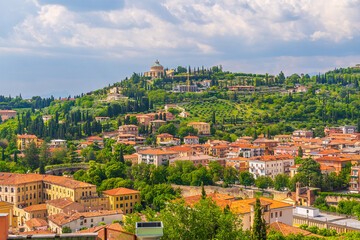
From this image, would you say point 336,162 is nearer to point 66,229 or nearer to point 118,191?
point 118,191

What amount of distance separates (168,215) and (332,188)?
3677cm

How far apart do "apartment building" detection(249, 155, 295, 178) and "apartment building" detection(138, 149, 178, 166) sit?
10.4 meters

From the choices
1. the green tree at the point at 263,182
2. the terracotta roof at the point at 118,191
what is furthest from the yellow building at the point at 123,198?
the green tree at the point at 263,182

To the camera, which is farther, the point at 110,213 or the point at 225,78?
the point at 225,78

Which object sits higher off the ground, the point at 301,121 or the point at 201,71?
the point at 201,71

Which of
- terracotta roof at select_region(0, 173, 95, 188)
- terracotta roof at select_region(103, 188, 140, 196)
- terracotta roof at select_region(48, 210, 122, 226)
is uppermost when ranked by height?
terracotta roof at select_region(0, 173, 95, 188)

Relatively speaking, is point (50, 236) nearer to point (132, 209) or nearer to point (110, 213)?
point (110, 213)

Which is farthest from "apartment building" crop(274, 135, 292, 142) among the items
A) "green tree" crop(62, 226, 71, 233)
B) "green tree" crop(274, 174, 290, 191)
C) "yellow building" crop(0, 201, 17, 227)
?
"yellow building" crop(0, 201, 17, 227)

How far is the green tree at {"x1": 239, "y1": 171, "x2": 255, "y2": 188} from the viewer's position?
48656 mm

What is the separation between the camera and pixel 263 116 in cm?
8075

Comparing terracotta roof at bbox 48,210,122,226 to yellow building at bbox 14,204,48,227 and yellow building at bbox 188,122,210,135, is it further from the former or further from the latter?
yellow building at bbox 188,122,210,135

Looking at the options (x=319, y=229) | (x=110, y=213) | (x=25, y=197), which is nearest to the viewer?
(x=319, y=229)

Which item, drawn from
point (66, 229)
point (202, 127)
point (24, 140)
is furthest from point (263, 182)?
point (24, 140)

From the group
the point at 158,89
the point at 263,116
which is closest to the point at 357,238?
the point at 263,116
